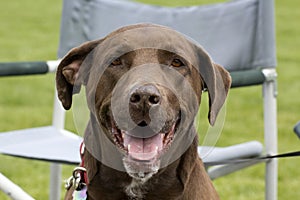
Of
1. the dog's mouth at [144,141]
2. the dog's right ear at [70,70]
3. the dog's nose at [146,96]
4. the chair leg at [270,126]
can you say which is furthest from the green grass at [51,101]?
the dog's nose at [146,96]

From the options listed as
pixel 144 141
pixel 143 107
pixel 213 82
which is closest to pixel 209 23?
pixel 213 82

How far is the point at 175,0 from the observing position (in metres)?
14.9

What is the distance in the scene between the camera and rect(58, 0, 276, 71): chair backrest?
13.8 ft

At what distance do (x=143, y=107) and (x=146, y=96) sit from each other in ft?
0.15

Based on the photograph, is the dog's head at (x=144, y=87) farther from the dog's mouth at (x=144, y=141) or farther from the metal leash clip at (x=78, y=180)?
the metal leash clip at (x=78, y=180)

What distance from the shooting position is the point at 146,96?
8.27 feet

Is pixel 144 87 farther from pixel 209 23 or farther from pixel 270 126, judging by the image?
pixel 209 23

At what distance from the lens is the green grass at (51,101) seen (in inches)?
211

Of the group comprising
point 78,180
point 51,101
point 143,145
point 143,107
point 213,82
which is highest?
point 51,101

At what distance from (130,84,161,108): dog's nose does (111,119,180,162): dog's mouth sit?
0.42 ft

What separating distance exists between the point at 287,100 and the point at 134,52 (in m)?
5.30

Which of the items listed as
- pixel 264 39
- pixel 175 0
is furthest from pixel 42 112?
pixel 175 0

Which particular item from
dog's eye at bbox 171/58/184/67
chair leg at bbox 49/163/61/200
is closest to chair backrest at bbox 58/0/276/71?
chair leg at bbox 49/163/61/200

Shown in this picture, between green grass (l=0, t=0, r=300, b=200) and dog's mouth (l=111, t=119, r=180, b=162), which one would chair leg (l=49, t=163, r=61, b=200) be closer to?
green grass (l=0, t=0, r=300, b=200)
